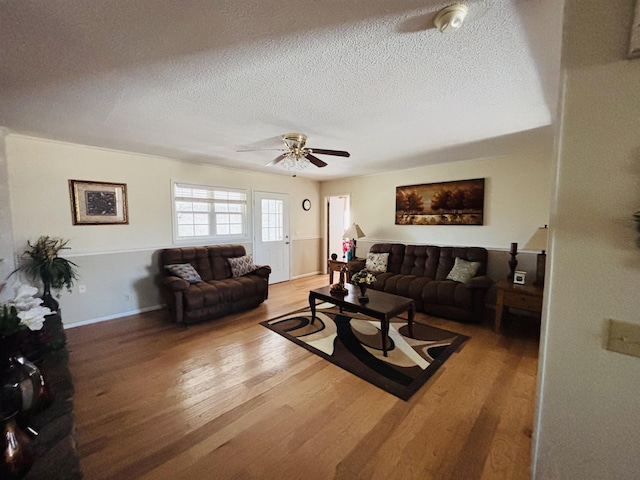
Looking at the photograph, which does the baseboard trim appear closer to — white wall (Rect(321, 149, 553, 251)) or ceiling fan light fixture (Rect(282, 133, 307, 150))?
ceiling fan light fixture (Rect(282, 133, 307, 150))

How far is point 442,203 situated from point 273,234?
3390mm

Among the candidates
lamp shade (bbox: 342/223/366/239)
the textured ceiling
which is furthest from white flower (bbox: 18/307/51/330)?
lamp shade (bbox: 342/223/366/239)

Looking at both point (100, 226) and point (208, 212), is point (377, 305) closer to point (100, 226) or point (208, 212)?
point (208, 212)

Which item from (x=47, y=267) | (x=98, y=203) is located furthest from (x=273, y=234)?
(x=47, y=267)

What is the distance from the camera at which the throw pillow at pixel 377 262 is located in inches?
187

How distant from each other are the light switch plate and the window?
488 centimetres

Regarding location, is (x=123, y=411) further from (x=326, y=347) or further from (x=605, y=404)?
(x=605, y=404)

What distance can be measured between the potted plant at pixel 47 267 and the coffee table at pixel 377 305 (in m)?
2.99

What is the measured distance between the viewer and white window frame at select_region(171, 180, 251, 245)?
4375 mm

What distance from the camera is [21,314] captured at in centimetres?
108

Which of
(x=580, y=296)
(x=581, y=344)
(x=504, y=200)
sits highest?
(x=504, y=200)

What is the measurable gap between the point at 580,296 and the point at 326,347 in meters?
2.36

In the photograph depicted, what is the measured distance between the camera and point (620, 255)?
829mm

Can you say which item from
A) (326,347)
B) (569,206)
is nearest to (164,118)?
(326,347)
